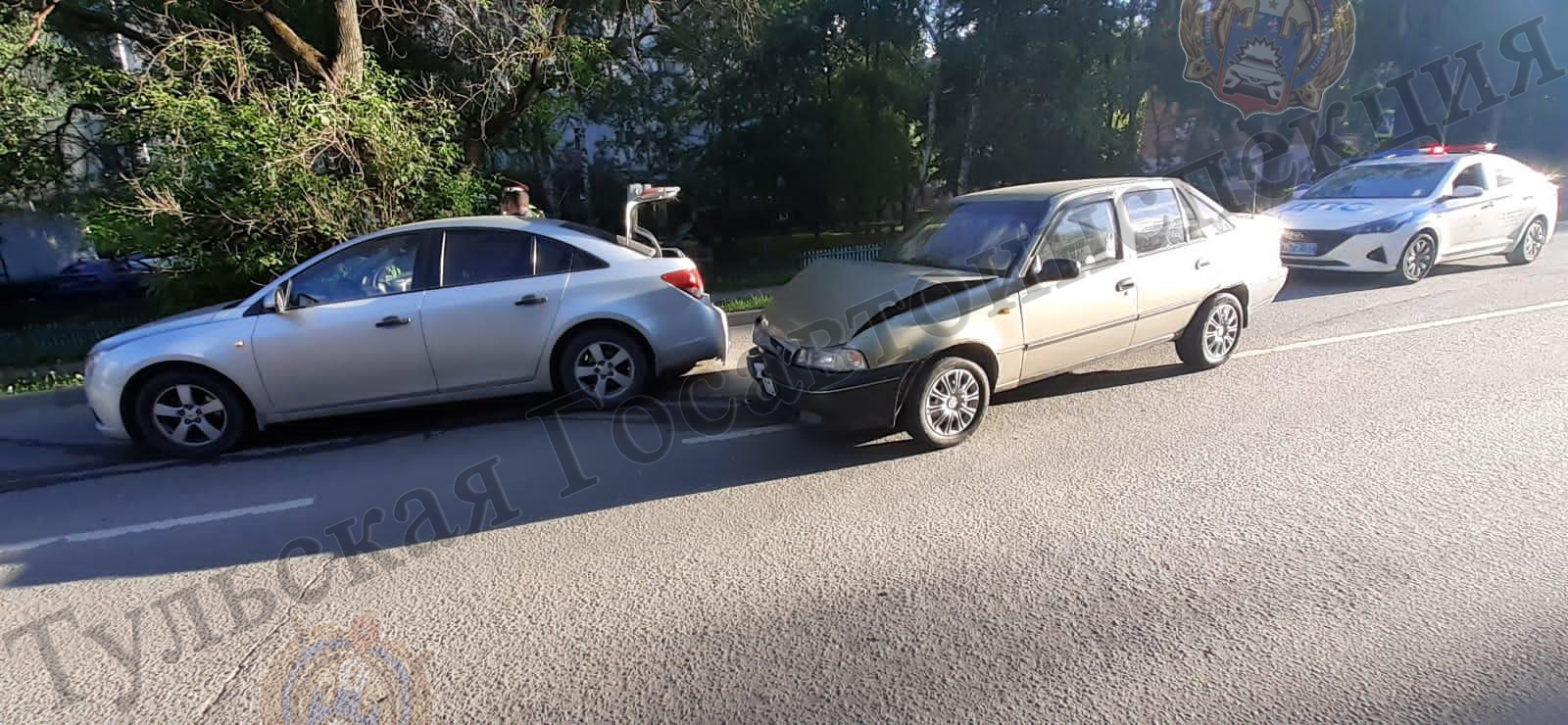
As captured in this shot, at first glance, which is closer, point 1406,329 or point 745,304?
point 1406,329

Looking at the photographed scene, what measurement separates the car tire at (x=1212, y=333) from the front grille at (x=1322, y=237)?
4.46m

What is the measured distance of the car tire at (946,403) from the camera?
4.62 m

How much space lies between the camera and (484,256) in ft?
18.9

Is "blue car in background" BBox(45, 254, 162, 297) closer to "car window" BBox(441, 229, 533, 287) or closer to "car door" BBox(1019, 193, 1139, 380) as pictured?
"car window" BBox(441, 229, 533, 287)

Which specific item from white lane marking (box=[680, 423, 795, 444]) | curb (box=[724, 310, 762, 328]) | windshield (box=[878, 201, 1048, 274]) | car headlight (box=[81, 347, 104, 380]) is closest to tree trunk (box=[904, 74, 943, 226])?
curb (box=[724, 310, 762, 328])

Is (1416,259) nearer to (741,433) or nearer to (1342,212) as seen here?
(1342,212)

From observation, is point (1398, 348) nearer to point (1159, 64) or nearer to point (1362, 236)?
point (1362, 236)

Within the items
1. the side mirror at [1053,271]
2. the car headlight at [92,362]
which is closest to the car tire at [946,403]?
Answer: the side mirror at [1053,271]

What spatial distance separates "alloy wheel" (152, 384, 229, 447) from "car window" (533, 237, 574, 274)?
241 centimetres

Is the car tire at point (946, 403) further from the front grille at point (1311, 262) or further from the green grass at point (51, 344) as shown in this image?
the green grass at point (51, 344)

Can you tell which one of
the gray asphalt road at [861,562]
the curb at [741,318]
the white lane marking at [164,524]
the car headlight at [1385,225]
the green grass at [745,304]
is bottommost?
the gray asphalt road at [861,562]

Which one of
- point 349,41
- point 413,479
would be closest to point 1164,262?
point 413,479

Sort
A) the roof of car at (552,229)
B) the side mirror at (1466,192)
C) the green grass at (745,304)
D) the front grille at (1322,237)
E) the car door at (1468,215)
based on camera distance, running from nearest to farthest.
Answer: the roof of car at (552,229) → the front grille at (1322,237) → the car door at (1468,215) → the side mirror at (1466,192) → the green grass at (745,304)

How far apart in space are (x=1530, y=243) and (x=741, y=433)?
38.8ft
